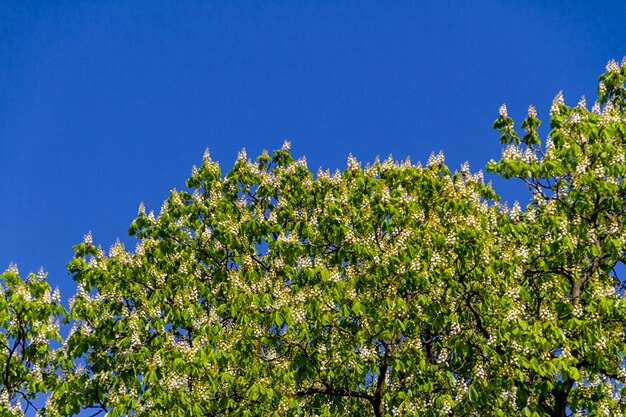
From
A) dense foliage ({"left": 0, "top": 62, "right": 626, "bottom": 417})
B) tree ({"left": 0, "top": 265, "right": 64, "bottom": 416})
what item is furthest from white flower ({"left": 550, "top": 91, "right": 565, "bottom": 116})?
tree ({"left": 0, "top": 265, "right": 64, "bottom": 416})

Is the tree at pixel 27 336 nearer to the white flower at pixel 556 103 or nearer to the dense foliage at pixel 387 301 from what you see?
the dense foliage at pixel 387 301

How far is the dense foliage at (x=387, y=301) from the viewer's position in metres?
15.4

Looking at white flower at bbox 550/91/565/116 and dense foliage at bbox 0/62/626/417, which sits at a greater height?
white flower at bbox 550/91/565/116

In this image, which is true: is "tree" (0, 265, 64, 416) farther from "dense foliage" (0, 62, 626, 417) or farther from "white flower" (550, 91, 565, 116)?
"white flower" (550, 91, 565, 116)

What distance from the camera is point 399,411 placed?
1577 centimetres

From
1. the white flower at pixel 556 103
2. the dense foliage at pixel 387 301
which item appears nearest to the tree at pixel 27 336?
the dense foliage at pixel 387 301

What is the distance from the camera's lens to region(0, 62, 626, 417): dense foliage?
1536 centimetres

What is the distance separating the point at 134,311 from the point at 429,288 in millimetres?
7882

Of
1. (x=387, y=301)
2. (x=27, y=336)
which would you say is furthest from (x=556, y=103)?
(x=27, y=336)

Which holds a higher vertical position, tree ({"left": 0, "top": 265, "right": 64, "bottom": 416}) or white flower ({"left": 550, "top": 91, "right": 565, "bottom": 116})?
white flower ({"left": 550, "top": 91, "right": 565, "bottom": 116})

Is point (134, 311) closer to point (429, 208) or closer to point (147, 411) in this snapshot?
point (147, 411)

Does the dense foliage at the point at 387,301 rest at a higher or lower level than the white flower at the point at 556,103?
lower

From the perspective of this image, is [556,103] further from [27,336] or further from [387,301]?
[27,336]

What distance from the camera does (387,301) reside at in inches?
615
